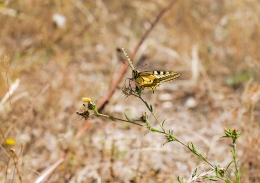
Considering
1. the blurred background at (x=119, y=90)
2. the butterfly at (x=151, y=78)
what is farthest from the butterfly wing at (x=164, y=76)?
the blurred background at (x=119, y=90)

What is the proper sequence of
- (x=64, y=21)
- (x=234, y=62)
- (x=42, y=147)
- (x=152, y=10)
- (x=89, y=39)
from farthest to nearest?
(x=152, y=10)
(x=89, y=39)
(x=64, y=21)
(x=234, y=62)
(x=42, y=147)

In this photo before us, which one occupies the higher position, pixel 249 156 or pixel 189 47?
pixel 189 47

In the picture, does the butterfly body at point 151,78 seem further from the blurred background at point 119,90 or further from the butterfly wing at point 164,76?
the blurred background at point 119,90

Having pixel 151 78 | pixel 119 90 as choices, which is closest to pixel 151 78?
pixel 151 78

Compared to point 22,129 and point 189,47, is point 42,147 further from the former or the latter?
point 189,47

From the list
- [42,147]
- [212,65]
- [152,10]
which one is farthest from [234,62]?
[42,147]

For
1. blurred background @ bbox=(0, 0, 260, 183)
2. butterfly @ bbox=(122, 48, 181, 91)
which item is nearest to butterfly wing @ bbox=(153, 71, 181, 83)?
butterfly @ bbox=(122, 48, 181, 91)
